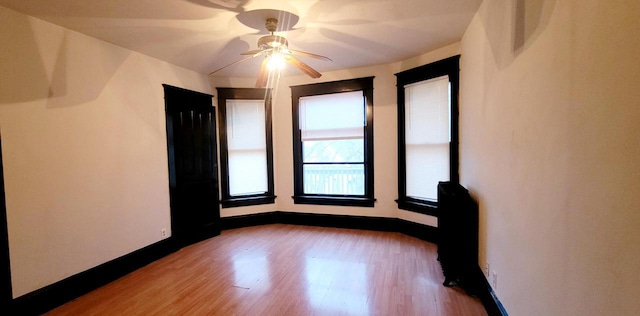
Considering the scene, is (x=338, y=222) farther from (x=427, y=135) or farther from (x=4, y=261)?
(x=4, y=261)

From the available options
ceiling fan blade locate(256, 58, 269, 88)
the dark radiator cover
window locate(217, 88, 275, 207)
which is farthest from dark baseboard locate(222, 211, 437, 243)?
ceiling fan blade locate(256, 58, 269, 88)

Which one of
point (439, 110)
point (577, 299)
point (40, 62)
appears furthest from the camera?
point (439, 110)

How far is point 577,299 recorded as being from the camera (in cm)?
108

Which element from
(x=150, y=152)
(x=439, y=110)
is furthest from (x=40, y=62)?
(x=439, y=110)

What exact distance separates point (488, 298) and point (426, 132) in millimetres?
2173

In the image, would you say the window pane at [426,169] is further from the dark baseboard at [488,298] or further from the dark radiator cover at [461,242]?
the dark baseboard at [488,298]

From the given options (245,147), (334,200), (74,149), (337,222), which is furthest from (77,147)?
(337,222)

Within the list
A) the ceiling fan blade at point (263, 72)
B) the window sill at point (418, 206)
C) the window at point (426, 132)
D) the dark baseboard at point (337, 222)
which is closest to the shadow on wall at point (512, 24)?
the window at point (426, 132)

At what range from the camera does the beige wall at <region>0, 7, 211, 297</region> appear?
2.23m

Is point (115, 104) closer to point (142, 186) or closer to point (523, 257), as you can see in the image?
point (142, 186)

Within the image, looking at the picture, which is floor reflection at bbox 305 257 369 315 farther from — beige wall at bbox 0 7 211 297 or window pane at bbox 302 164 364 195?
beige wall at bbox 0 7 211 297

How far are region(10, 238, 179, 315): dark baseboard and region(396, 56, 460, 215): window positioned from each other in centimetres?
354

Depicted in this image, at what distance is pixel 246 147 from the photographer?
15.5ft

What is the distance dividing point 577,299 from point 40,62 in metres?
4.10
